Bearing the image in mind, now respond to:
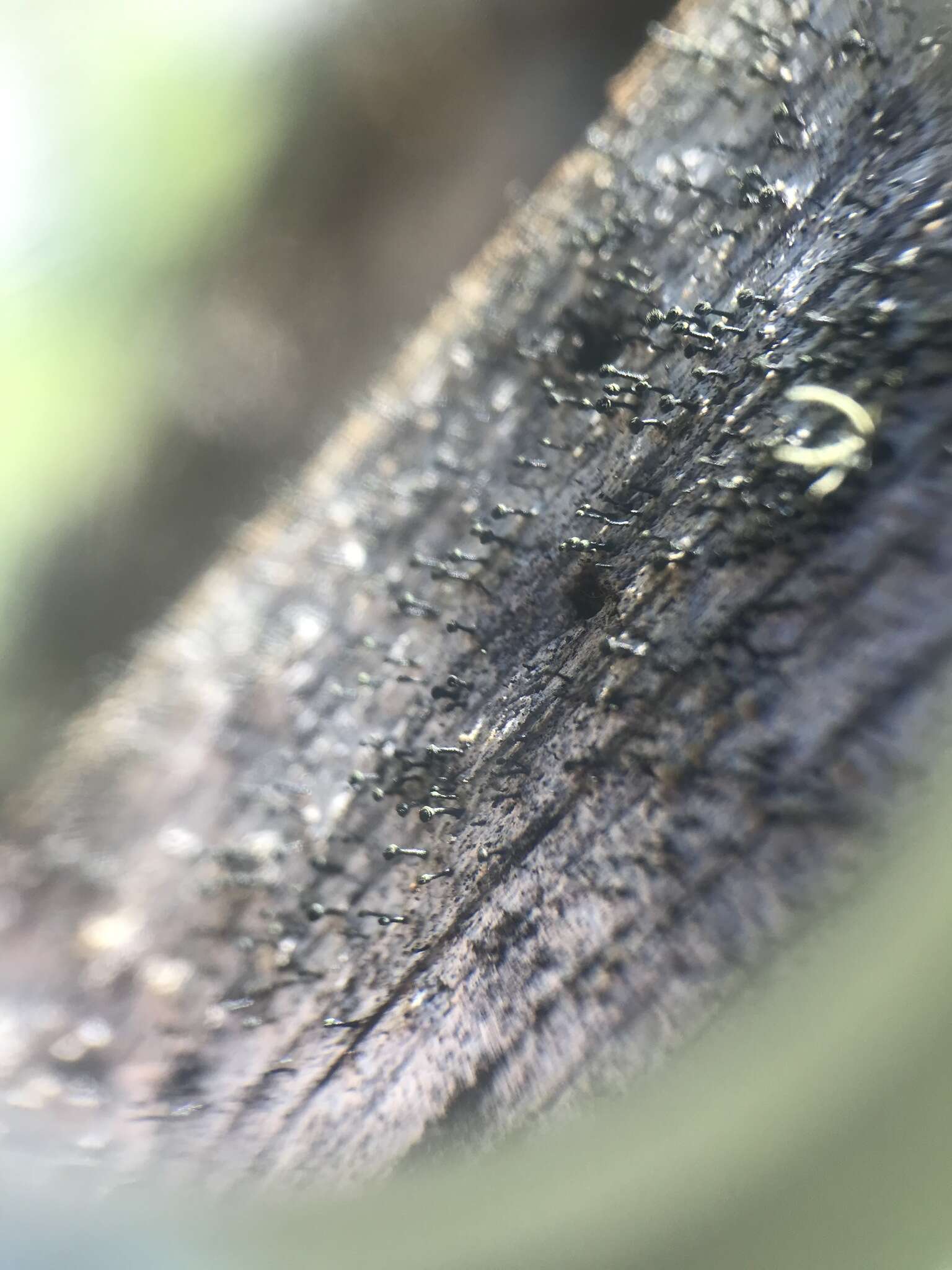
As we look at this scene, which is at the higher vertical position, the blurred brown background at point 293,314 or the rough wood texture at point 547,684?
the blurred brown background at point 293,314

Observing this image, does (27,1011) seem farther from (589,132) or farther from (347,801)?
(589,132)

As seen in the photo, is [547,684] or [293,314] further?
[293,314]

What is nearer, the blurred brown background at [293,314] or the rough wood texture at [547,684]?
the rough wood texture at [547,684]

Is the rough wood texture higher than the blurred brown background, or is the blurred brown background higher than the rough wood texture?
the blurred brown background

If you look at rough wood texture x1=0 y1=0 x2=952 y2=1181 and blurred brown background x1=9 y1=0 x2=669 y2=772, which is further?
blurred brown background x1=9 y1=0 x2=669 y2=772

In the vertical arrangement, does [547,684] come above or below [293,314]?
below
